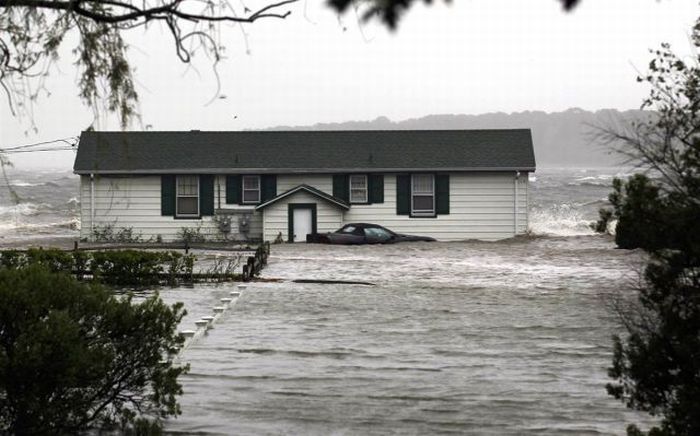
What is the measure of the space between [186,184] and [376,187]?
7731mm

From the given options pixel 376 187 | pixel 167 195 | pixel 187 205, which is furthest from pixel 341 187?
pixel 167 195

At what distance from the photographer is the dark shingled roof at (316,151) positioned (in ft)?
125

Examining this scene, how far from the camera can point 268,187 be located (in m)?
38.7

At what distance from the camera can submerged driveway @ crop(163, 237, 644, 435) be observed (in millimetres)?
9117

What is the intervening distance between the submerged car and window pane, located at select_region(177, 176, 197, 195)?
5535 millimetres

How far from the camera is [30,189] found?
109125 mm

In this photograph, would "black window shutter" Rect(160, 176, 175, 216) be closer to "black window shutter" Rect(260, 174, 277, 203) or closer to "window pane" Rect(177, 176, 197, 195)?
"window pane" Rect(177, 176, 197, 195)

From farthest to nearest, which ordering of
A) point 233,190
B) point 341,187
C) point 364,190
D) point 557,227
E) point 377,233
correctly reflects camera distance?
point 557,227 → point 233,190 → point 341,187 → point 364,190 → point 377,233

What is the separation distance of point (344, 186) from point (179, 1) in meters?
31.8

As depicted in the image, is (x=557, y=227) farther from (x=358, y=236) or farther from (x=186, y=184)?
(x=186, y=184)

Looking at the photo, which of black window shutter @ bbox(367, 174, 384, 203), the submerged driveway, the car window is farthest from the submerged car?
the submerged driveway

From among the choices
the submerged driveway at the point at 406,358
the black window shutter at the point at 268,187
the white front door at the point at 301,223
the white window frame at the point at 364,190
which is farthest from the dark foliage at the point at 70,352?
the black window shutter at the point at 268,187

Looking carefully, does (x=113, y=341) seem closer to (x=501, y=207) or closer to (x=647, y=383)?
(x=647, y=383)

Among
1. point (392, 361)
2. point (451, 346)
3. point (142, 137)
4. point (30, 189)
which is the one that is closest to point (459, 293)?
point (451, 346)
